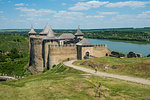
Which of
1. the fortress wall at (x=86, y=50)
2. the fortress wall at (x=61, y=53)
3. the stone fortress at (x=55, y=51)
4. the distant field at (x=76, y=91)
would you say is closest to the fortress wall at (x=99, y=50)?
the stone fortress at (x=55, y=51)

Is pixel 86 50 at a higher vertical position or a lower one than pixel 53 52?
higher

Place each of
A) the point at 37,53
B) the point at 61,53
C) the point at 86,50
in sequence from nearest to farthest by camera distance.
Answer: the point at 61,53
the point at 86,50
the point at 37,53

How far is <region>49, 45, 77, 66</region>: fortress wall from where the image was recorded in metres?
32.3

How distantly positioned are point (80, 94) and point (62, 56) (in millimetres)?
19903

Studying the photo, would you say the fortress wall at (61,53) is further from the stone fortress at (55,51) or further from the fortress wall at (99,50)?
the fortress wall at (99,50)

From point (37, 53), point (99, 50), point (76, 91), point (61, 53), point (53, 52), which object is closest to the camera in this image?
point (76, 91)

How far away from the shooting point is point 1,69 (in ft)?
142

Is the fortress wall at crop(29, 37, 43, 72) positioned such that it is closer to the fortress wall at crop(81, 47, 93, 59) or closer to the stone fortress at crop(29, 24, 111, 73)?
the stone fortress at crop(29, 24, 111, 73)

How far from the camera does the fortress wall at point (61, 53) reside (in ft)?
106

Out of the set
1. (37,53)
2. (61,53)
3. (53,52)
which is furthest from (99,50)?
(37,53)

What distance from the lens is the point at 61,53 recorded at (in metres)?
32.9

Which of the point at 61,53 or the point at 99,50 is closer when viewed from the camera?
the point at 61,53

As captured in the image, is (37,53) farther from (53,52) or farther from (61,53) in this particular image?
(61,53)

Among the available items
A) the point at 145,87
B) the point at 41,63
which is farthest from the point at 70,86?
the point at 41,63
